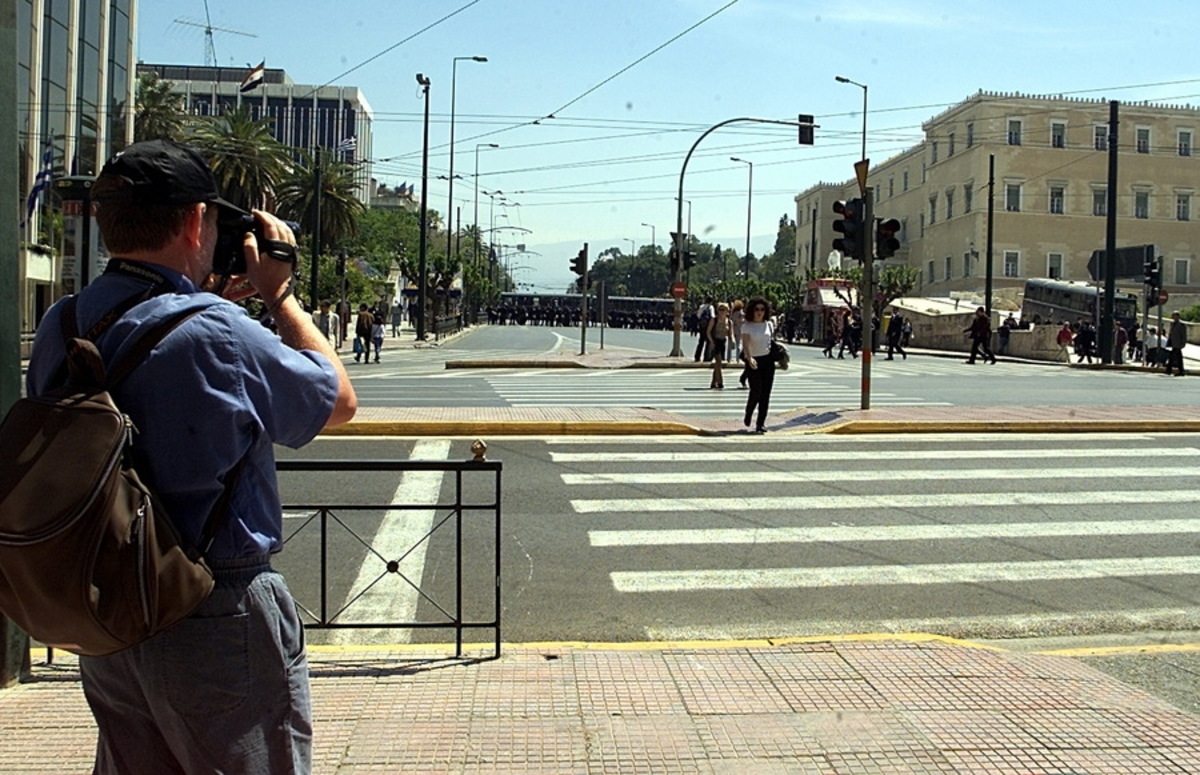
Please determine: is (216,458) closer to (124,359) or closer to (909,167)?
(124,359)

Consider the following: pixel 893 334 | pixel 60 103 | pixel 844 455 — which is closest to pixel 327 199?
pixel 60 103

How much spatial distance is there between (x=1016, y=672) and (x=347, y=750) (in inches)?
116

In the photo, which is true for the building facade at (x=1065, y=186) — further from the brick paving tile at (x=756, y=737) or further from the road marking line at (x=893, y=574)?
the brick paving tile at (x=756, y=737)

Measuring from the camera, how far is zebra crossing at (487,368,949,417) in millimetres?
18609

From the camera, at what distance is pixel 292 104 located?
145m

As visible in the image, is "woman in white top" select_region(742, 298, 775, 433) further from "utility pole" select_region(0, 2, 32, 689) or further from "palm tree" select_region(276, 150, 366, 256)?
"palm tree" select_region(276, 150, 366, 256)

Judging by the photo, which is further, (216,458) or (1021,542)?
(1021,542)

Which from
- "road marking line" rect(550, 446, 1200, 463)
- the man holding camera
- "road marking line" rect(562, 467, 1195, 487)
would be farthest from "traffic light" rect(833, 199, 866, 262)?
the man holding camera

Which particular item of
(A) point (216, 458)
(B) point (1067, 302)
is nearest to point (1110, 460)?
(A) point (216, 458)

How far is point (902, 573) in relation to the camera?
780cm

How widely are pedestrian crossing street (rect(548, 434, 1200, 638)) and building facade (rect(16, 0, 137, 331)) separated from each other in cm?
2552

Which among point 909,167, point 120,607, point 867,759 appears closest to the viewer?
point 120,607

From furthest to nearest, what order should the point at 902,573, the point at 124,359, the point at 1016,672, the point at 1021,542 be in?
the point at 1021,542, the point at 902,573, the point at 1016,672, the point at 124,359

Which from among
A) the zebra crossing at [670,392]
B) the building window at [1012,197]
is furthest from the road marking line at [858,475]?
the building window at [1012,197]
